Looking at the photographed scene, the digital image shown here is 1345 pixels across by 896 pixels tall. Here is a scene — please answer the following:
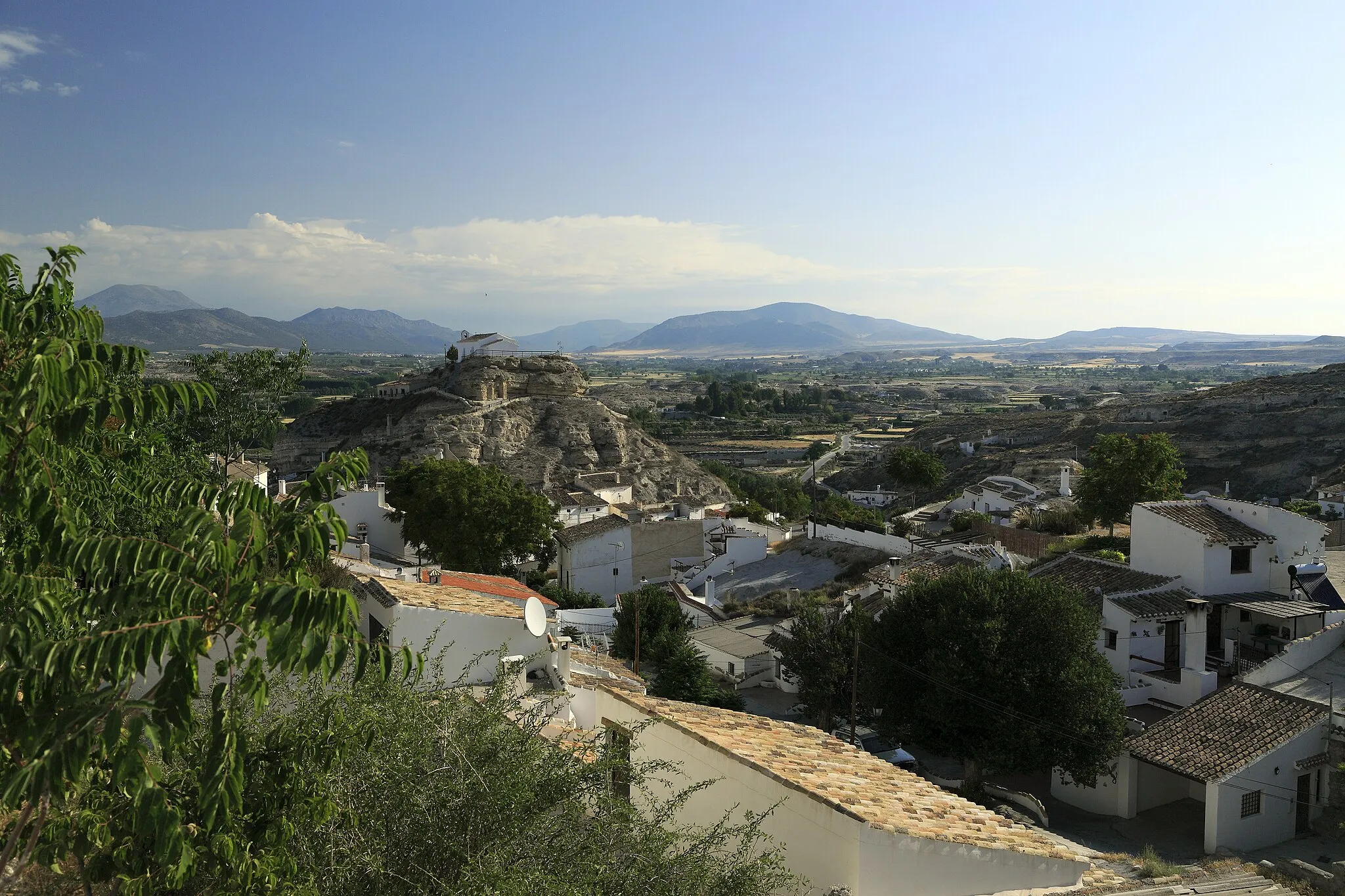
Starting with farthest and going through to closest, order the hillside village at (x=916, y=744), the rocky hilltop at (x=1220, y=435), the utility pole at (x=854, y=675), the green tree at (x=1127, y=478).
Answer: the rocky hilltop at (x=1220, y=435)
the green tree at (x=1127, y=478)
the utility pole at (x=854, y=675)
the hillside village at (x=916, y=744)

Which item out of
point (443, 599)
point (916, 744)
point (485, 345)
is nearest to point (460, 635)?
point (443, 599)

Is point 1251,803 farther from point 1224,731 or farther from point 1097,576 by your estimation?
point 1097,576

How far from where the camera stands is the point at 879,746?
711 inches

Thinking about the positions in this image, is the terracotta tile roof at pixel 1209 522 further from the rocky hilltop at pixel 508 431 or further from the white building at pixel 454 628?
the rocky hilltop at pixel 508 431

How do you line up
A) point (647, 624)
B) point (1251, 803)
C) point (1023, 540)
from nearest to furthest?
point (1251, 803)
point (647, 624)
point (1023, 540)

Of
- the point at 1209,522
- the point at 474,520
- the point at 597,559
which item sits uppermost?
the point at 1209,522

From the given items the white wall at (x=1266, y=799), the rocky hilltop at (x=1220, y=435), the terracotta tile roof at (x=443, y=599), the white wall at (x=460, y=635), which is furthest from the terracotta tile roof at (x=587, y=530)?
the rocky hilltop at (x=1220, y=435)

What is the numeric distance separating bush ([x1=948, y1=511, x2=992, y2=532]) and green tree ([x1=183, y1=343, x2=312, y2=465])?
25.9 m

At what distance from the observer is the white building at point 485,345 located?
80.4m

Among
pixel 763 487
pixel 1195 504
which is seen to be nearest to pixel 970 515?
pixel 1195 504

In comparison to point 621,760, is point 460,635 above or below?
below

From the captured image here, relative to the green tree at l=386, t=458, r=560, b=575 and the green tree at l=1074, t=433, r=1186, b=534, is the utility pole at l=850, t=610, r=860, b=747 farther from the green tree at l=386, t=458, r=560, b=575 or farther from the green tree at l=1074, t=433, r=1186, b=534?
the green tree at l=386, t=458, r=560, b=575

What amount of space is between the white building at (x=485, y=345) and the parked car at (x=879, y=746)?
6452cm

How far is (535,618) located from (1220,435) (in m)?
73.9
